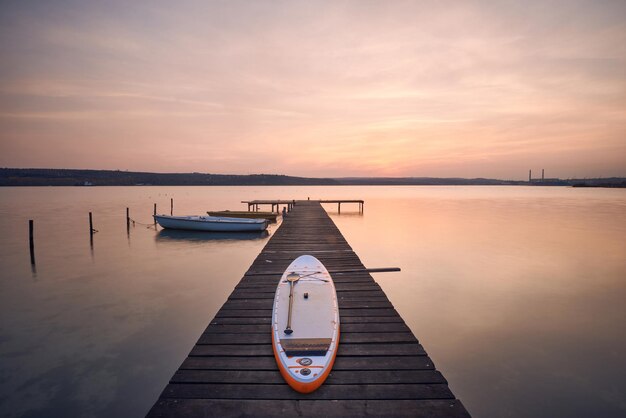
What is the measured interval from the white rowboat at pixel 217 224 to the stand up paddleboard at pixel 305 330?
17062 mm

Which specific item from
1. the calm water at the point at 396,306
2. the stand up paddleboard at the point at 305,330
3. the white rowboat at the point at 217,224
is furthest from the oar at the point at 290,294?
the white rowboat at the point at 217,224

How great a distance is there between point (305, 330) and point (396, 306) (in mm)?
6925

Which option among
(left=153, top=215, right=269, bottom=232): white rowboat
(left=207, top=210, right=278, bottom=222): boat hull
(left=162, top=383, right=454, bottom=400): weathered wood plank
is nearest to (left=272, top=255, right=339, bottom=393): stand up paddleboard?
(left=162, top=383, right=454, bottom=400): weathered wood plank

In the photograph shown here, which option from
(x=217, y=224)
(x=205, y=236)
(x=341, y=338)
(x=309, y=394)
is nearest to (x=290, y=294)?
(x=341, y=338)

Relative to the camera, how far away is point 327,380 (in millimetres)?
4297

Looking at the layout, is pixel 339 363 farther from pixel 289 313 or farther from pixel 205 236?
pixel 205 236

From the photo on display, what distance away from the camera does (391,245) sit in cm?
2267

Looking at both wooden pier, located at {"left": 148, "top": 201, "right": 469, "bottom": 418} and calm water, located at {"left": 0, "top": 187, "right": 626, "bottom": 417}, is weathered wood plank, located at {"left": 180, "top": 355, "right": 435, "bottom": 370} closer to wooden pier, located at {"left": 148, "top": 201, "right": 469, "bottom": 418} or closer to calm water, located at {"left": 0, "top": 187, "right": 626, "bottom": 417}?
wooden pier, located at {"left": 148, "top": 201, "right": 469, "bottom": 418}

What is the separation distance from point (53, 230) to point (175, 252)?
15072 millimetres

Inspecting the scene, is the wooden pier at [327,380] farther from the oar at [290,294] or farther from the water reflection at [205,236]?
the water reflection at [205,236]

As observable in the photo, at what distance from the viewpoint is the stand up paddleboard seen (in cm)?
422

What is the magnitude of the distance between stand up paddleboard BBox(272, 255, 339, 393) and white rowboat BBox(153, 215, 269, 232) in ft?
56.0

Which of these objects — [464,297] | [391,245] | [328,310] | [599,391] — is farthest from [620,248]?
[328,310]

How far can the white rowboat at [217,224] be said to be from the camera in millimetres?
23828
